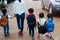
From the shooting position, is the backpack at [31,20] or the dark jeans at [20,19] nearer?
the backpack at [31,20]

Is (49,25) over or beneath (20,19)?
beneath

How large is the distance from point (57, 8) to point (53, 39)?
3114 millimetres

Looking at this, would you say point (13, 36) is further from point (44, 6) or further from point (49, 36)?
point (44, 6)

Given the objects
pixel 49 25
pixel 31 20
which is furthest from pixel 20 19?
pixel 49 25

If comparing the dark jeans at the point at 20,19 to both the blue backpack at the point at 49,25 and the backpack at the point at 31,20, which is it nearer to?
the backpack at the point at 31,20

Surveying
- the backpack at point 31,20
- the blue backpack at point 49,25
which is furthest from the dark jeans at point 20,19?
the blue backpack at point 49,25

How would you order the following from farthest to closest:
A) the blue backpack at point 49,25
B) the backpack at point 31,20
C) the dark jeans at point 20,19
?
the dark jeans at point 20,19 → the backpack at point 31,20 → the blue backpack at point 49,25

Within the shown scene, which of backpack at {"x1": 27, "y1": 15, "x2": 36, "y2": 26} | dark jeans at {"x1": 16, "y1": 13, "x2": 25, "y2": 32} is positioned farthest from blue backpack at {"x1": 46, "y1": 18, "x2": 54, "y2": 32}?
dark jeans at {"x1": 16, "y1": 13, "x2": 25, "y2": 32}

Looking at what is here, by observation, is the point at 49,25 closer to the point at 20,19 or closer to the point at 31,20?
the point at 31,20

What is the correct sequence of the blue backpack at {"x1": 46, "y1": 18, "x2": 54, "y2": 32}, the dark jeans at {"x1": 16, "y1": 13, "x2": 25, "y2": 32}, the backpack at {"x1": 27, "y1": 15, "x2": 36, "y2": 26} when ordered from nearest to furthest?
the blue backpack at {"x1": 46, "y1": 18, "x2": 54, "y2": 32}
the backpack at {"x1": 27, "y1": 15, "x2": 36, "y2": 26}
the dark jeans at {"x1": 16, "y1": 13, "x2": 25, "y2": 32}

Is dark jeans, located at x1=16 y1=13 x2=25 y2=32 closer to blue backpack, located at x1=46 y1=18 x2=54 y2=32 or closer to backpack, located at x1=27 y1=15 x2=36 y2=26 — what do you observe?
backpack, located at x1=27 y1=15 x2=36 y2=26

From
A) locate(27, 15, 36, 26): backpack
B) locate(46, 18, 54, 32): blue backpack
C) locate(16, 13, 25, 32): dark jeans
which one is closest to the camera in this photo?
locate(46, 18, 54, 32): blue backpack

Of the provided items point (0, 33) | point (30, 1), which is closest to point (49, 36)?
point (0, 33)

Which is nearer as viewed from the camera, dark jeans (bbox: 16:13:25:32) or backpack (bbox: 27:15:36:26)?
backpack (bbox: 27:15:36:26)
